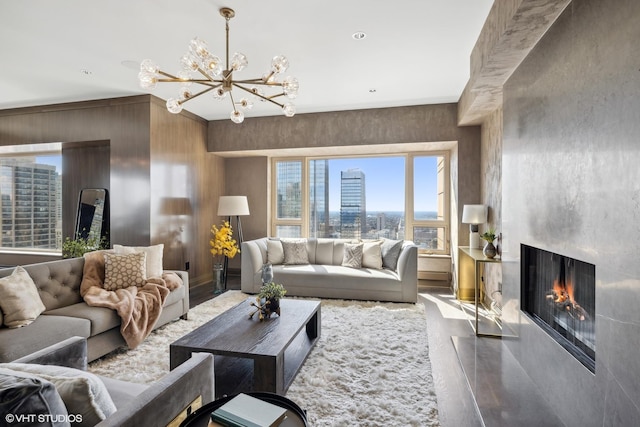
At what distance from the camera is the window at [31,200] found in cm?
571

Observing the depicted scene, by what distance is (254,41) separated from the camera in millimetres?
3000

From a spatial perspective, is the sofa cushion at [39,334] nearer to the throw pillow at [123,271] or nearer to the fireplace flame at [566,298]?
the throw pillow at [123,271]

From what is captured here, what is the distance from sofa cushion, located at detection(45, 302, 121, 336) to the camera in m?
2.61

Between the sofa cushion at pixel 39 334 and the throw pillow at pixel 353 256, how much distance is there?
317 centimetres

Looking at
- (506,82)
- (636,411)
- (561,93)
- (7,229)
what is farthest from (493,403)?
(7,229)

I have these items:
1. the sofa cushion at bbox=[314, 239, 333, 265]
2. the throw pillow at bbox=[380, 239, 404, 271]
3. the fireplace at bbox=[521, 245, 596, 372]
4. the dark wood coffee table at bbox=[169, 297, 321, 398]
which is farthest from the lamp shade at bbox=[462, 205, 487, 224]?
the dark wood coffee table at bbox=[169, 297, 321, 398]

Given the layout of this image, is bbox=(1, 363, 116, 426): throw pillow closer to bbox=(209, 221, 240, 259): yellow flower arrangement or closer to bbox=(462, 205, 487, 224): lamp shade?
bbox=(462, 205, 487, 224): lamp shade

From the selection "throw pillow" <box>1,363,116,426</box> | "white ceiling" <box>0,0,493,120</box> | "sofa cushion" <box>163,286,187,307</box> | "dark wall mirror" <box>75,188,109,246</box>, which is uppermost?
"white ceiling" <box>0,0,493,120</box>

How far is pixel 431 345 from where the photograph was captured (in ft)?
9.84

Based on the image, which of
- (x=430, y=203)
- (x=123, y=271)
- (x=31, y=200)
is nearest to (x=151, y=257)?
(x=123, y=271)

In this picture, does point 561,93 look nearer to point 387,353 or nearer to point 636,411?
point 636,411

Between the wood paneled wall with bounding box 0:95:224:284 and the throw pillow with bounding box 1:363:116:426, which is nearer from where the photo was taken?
the throw pillow with bounding box 1:363:116:426

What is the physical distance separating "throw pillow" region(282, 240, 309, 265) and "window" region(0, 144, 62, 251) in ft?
13.1

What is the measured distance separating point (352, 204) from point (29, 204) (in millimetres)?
5856
